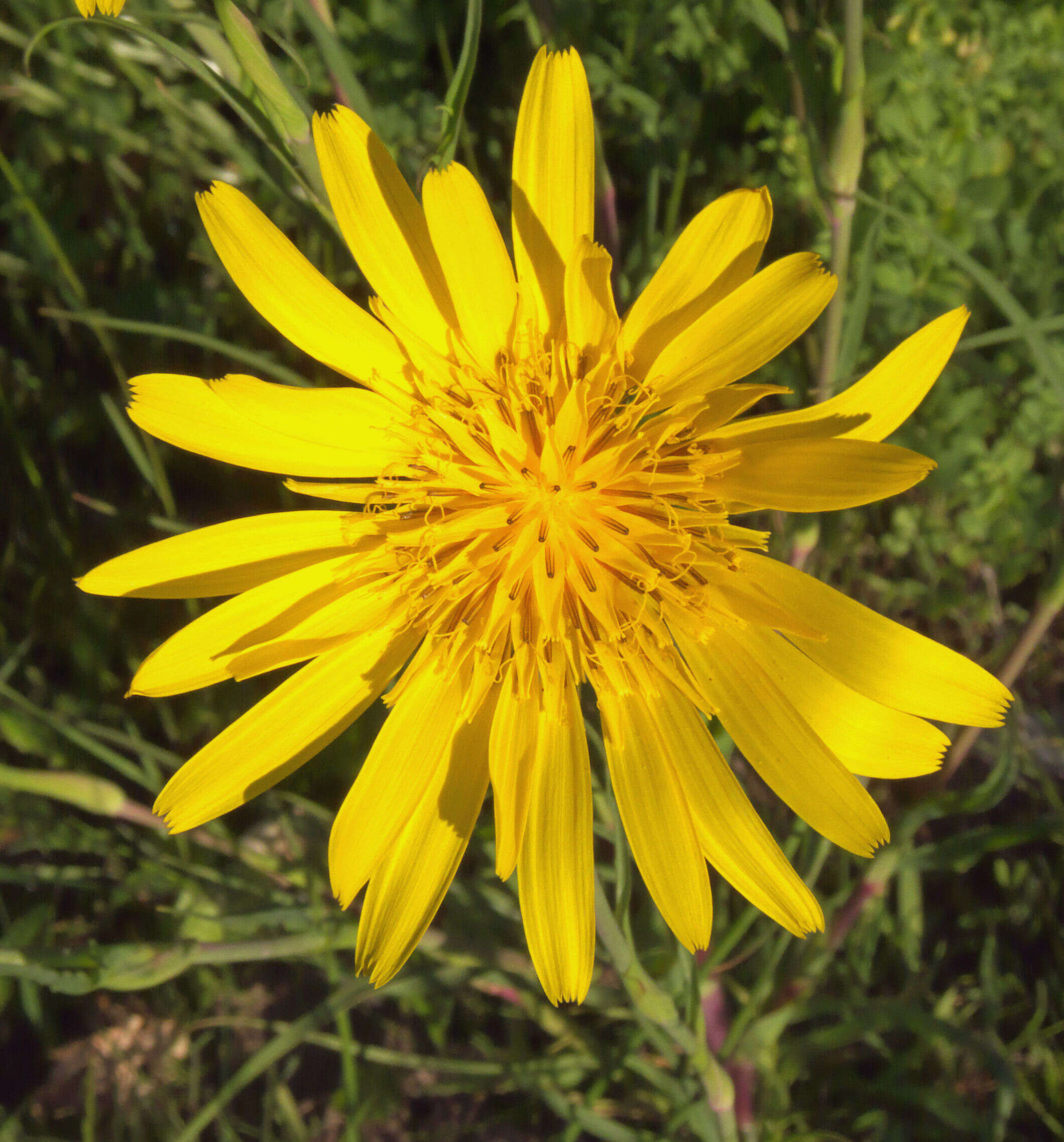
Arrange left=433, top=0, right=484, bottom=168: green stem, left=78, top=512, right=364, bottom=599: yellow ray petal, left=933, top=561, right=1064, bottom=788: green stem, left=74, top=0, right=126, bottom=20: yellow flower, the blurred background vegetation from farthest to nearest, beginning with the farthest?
the blurred background vegetation, left=933, top=561, right=1064, bottom=788: green stem, left=78, top=512, right=364, bottom=599: yellow ray petal, left=433, top=0, right=484, bottom=168: green stem, left=74, top=0, right=126, bottom=20: yellow flower

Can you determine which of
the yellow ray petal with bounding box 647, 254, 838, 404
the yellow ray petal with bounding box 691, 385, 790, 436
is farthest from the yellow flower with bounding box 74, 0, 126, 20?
the yellow ray petal with bounding box 691, 385, 790, 436

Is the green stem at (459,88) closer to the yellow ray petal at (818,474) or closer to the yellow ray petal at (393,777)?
the yellow ray petal at (818,474)

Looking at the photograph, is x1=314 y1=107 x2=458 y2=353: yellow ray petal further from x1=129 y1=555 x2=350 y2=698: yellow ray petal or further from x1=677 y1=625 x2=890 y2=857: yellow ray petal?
x1=677 y1=625 x2=890 y2=857: yellow ray petal

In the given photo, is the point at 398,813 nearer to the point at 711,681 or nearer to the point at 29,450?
the point at 711,681

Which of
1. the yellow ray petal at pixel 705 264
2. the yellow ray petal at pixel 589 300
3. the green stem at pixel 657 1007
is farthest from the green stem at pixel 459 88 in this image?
the green stem at pixel 657 1007

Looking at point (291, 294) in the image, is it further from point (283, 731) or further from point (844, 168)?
point (844, 168)

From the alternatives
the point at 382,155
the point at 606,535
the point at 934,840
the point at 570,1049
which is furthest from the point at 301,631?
the point at 934,840
